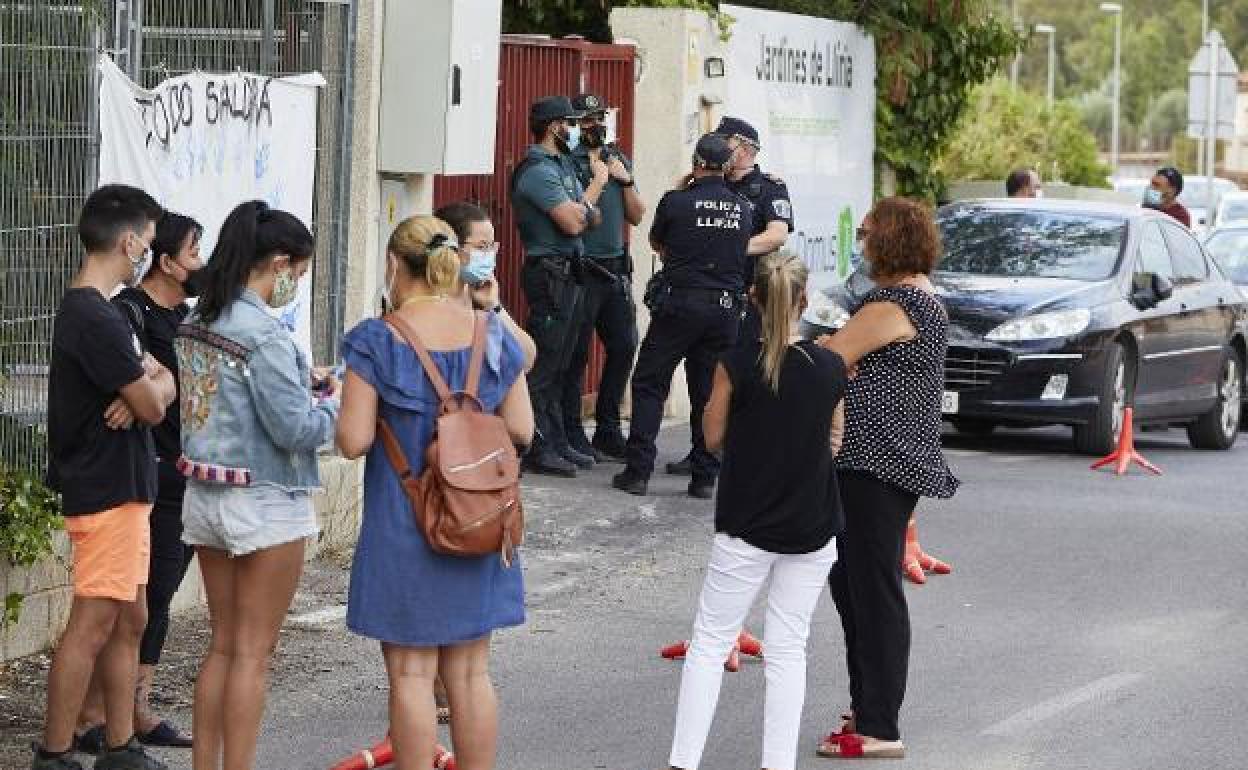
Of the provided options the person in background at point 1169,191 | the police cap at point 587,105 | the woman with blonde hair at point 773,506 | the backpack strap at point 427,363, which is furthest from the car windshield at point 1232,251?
the backpack strap at point 427,363

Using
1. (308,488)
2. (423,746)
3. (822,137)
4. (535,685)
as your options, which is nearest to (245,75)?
(535,685)

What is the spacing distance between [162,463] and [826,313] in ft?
29.3

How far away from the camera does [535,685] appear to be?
8.84 meters

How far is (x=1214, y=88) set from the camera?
1280 inches

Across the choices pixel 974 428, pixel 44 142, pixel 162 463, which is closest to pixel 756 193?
pixel 974 428

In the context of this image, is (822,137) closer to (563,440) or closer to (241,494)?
(563,440)

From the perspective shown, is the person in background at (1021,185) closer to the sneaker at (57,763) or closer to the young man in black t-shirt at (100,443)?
the young man in black t-shirt at (100,443)

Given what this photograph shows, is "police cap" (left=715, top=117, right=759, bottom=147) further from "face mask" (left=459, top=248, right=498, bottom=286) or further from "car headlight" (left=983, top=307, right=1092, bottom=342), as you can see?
"face mask" (left=459, top=248, right=498, bottom=286)

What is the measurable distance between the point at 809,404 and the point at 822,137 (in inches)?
493

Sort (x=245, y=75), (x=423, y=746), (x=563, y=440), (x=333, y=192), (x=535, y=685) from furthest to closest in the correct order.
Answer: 1. (x=563, y=440)
2. (x=333, y=192)
3. (x=245, y=75)
4. (x=535, y=685)
5. (x=423, y=746)

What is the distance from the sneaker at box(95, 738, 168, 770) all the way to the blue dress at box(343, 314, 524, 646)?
1.25 metres

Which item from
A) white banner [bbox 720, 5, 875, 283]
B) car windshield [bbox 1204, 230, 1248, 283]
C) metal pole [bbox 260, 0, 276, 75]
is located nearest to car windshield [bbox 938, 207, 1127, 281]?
white banner [bbox 720, 5, 875, 283]

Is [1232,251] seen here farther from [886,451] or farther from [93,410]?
[93,410]

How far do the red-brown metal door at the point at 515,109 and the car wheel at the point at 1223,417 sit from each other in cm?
486
